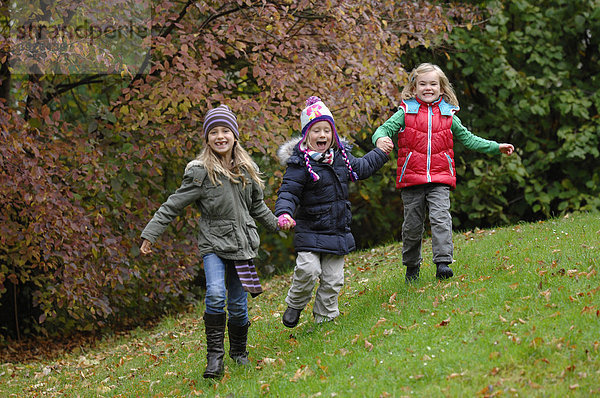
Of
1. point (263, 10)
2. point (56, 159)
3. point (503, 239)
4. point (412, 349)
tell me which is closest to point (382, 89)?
point (263, 10)

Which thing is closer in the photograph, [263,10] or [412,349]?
[412,349]

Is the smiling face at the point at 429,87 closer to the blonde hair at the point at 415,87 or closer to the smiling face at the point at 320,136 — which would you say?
the blonde hair at the point at 415,87

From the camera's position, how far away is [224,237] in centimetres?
508

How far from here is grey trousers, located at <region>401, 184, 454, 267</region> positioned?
5.79 metres

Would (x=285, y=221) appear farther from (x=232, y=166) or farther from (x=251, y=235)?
(x=232, y=166)

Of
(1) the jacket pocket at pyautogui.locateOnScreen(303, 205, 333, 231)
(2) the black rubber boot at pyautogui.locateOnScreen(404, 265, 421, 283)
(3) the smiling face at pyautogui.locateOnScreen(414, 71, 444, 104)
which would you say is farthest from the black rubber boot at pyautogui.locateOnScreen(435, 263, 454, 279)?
(3) the smiling face at pyautogui.locateOnScreen(414, 71, 444, 104)

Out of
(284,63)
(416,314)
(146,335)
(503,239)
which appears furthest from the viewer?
(146,335)

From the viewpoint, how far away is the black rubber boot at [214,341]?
16.8ft

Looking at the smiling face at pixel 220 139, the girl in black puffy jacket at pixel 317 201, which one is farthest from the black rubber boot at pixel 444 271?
the smiling face at pixel 220 139

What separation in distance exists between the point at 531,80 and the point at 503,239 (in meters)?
4.10

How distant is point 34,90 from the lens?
7.95 m

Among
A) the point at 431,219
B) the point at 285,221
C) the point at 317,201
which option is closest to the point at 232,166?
the point at 285,221

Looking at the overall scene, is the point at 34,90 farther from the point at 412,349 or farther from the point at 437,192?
the point at 412,349

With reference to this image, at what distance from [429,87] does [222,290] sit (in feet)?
8.12
